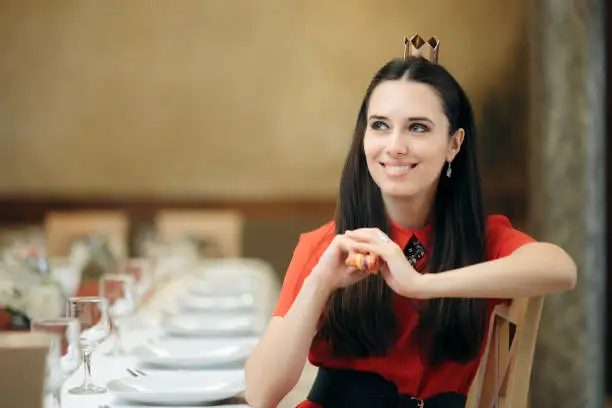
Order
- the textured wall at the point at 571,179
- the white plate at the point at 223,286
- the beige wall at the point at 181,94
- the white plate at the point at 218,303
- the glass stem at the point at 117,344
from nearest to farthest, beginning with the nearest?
the glass stem at the point at 117,344
the white plate at the point at 218,303
the white plate at the point at 223,286
the textured wall at the point at 571,179
the beige wall at the point at 181,94

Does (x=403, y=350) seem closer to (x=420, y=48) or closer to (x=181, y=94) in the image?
(x=420, y=48)

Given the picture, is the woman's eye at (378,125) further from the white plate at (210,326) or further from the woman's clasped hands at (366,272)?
the white plate at (210,326)

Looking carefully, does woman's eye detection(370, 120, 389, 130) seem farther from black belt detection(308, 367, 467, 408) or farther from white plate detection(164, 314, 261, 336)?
white plate detection(164, 314, 261, 336)

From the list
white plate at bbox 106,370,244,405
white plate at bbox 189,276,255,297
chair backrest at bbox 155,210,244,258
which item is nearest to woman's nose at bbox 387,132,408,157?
white plate at bbox 106,370,244,405

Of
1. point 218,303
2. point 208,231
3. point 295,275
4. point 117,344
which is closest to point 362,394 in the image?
point 295,275

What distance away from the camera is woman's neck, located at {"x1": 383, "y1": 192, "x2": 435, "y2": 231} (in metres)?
1.80

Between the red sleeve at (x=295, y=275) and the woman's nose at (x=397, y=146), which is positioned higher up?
the woman's nose at (x=397, y=146)

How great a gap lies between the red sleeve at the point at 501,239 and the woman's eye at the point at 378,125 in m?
0.29

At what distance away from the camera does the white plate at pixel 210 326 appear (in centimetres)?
265

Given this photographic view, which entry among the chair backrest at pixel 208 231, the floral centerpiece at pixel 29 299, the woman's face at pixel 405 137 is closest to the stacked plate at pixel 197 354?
the floral centerpiece at pixel 29 299

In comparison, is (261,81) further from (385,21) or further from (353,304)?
(353,304)

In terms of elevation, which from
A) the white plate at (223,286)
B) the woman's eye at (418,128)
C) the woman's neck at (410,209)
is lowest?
the white plate at (223,286)

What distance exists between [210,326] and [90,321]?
2.91ft

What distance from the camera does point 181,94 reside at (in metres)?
6.86
